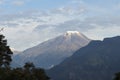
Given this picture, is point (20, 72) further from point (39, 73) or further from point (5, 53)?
point (39, 73)

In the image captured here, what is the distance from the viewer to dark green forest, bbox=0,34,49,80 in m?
83.3

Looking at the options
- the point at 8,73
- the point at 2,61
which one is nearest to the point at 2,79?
the point at 8,73

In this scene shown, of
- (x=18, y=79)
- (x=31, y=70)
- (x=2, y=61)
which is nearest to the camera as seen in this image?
(x=18, y=79)

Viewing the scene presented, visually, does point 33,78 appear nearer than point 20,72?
No

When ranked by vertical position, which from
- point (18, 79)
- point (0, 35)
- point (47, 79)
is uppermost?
point (0, 35)

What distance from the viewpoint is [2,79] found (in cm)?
8294

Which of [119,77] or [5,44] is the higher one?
[5,44]

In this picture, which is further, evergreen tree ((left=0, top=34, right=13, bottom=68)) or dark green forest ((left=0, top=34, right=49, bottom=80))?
evergreen tree ((left=0, top=34, right=13, bottom=68))

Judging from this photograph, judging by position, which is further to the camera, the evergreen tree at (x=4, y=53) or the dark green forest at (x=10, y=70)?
the evergreen tree at (x=4, y=53)

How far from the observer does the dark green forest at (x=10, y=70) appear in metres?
83.3

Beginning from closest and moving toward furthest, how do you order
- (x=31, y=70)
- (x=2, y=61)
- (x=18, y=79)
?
(x=18, y=79) → (x=2, y=61) → (x=31, y=70)

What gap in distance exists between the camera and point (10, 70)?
288 ft

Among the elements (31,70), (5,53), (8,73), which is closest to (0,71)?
(8,73)

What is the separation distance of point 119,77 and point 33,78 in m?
19.4
